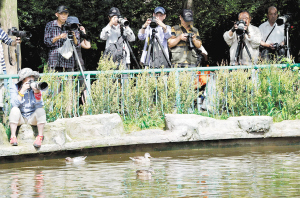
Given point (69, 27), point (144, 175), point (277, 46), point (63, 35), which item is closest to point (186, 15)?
point (277, 46)

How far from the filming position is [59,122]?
8.31m

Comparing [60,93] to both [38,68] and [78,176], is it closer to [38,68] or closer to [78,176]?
[78,176]

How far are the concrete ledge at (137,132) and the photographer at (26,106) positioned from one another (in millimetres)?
121

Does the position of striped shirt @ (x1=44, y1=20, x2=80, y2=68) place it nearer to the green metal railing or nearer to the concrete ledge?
the green metal railing

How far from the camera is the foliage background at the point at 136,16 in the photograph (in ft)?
42.2

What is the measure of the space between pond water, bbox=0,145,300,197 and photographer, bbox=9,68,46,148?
1.64 ft

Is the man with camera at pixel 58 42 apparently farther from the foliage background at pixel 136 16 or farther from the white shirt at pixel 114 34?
the foliage background at pixel 136 16

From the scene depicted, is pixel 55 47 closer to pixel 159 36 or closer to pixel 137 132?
pixel 159 36

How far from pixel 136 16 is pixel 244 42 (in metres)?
3.90

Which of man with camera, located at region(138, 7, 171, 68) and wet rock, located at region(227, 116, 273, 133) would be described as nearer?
wet rock, located at region(227, 116, 273, 133)

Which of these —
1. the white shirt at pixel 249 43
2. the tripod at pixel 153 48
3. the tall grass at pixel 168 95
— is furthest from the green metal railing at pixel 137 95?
the white shirt at pixel 249 43

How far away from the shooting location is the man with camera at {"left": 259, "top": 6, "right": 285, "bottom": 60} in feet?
35.2

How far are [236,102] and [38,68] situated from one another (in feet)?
19.0

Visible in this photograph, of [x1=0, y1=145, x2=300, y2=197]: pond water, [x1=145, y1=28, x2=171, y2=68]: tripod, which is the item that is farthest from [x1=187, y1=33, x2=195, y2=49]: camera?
[x1=0, y1=145, x2=300, y2=197]: pond water
